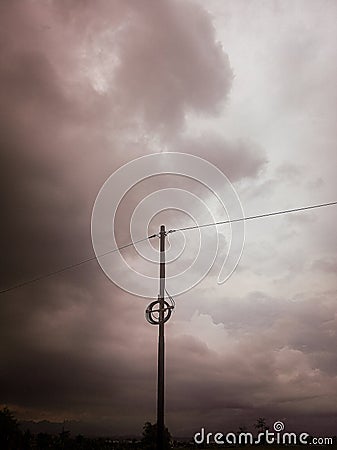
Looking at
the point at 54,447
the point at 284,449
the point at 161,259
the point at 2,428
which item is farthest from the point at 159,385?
the point at 2,428

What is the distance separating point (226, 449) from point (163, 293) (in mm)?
17736

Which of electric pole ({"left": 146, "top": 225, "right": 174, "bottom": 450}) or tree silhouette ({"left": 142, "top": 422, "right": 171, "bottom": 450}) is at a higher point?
electric pole ({"left": 146, "top": 225, "right": 174, "bottom": 450})

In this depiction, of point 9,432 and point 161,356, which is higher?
point 161,356

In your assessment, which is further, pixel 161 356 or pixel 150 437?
pixel 150 437

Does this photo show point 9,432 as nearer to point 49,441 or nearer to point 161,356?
point 49,441

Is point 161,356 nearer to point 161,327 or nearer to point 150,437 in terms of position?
point 161,327

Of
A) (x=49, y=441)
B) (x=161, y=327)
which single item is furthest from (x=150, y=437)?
(x=161, y=327)

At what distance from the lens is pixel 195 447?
129 ft

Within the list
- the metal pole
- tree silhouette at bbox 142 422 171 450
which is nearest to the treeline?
tree silhouette at bbox 142 422 171 450

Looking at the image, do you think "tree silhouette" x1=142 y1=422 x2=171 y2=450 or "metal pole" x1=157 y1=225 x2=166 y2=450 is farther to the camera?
"tree silhouette" x1=142 y1=422 x2=171 y2=450

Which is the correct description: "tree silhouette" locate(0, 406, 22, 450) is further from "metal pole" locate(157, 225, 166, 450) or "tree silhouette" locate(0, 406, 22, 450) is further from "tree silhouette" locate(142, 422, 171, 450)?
"metal pole" locate(157, 225, 166, 450)

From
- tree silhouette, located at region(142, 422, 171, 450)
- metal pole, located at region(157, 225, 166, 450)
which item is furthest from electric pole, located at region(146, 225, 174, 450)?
tree silhouette, located at region(142, 422, 171, 450)

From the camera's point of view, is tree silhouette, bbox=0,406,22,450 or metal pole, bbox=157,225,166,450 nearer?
metal pole, bbox=157,225,166,450

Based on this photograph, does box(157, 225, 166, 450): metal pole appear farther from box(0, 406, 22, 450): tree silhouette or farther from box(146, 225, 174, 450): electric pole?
box(0, 406, 22, 450): tree silhouette
